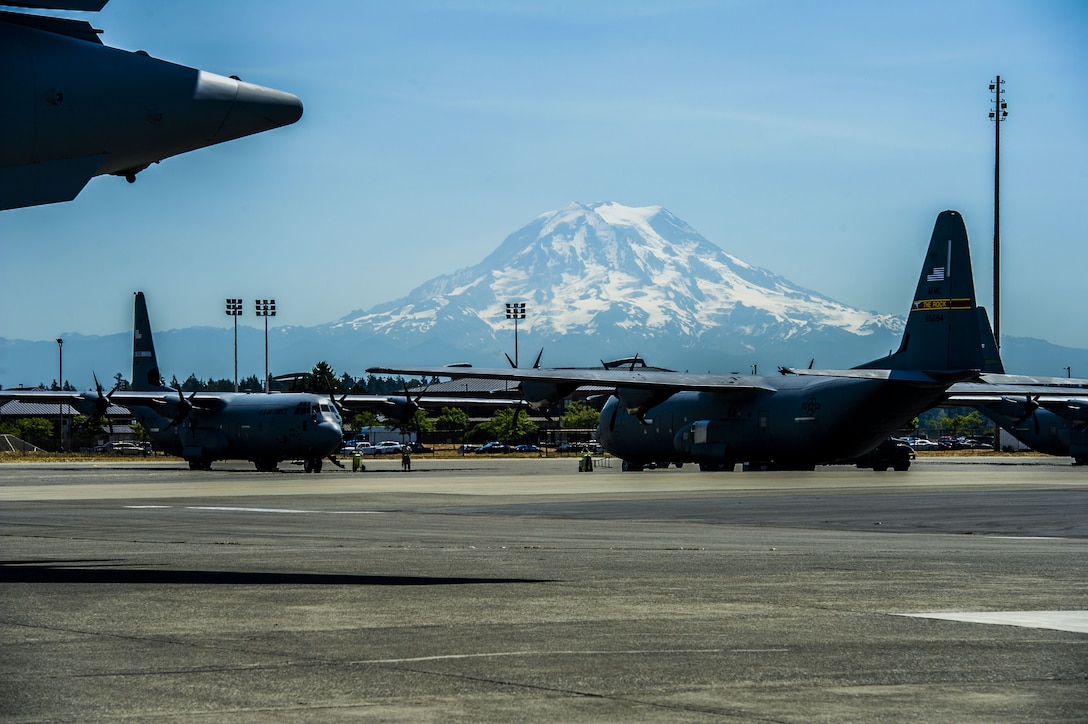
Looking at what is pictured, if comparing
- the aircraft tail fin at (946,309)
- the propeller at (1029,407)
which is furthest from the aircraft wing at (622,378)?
the propeller at (1029,407)

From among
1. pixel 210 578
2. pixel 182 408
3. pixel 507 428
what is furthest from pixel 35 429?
pixel 210 578

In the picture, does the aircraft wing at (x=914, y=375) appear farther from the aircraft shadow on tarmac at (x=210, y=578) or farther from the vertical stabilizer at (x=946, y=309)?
the aircraft shadow on tarmac at (x=210, y=578)

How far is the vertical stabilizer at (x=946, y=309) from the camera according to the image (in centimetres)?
4703

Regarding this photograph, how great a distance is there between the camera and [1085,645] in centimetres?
973

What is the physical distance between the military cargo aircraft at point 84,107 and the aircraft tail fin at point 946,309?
115ft

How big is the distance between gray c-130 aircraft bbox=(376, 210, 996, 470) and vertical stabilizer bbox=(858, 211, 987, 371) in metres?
0.04

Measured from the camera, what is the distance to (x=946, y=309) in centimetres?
4722

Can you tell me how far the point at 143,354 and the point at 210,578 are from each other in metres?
73.5

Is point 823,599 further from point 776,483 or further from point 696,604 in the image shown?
point 776,483

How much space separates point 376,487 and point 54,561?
→ 30.2 m

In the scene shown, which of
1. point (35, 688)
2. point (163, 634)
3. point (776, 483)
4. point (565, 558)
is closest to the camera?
point (35, 688)

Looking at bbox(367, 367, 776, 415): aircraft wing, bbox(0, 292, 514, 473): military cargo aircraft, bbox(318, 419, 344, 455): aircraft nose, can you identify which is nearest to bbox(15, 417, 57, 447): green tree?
bbox(0, 292, 514, 473): military cargo aircraft

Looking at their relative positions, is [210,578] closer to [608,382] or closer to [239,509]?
[239,509]

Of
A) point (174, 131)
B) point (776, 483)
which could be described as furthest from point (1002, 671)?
point (776, 483)
